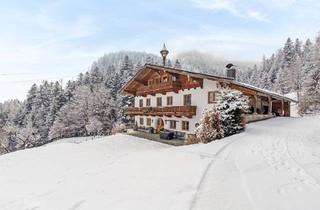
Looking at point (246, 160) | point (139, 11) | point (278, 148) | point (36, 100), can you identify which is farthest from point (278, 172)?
point (36, 100)

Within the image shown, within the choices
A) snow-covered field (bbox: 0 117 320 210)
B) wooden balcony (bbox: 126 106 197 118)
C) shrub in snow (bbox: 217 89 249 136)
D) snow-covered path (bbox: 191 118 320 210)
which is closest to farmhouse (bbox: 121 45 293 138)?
wooden balcony (bbox: 126 106 197 118)

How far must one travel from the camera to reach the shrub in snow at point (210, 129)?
1889 centimetres

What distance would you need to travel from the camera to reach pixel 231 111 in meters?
19.8

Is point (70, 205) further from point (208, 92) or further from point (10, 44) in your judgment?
point (10, 44)

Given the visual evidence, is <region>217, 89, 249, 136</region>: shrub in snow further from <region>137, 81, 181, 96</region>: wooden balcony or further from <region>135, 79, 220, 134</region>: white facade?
<region>137, 81, 181, 96</region>: wooden balcony

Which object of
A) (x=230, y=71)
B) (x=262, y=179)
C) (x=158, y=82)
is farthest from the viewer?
(x=158, y=82)

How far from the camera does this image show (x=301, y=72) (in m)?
64.1

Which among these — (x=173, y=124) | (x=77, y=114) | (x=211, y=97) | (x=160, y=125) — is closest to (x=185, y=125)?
(x=173, y=124)

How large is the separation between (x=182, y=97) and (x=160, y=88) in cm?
306

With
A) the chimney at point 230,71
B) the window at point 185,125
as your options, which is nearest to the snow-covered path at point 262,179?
the window at point 185,125

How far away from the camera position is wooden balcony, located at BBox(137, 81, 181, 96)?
99.5 ft

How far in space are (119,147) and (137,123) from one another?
15.1m

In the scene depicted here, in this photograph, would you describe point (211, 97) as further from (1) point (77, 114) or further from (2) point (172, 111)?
(1) point (77, 114)

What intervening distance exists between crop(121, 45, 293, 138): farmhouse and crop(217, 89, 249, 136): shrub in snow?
163 inches
